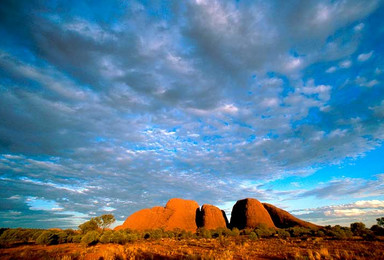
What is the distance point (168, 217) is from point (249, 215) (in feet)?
102

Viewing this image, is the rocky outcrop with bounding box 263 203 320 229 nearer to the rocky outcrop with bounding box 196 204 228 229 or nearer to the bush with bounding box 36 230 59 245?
the rocky outcrop with bounding box 196 204 228 229

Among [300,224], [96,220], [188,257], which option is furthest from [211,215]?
[188,257]

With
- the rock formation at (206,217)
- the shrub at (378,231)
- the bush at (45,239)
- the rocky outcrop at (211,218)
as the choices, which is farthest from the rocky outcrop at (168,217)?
the shrub at (378,231)

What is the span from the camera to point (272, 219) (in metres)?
68.3

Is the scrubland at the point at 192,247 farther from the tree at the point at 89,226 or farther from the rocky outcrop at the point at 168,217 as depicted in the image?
the rocky outcrop at the point at 168,217

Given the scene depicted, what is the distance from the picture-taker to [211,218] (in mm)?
72562

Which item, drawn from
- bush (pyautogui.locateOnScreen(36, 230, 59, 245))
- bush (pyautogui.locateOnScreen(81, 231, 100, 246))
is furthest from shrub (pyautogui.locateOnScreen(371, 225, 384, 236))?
bush (pyautogui.locateOnScreen(36, 230, 59, 245))

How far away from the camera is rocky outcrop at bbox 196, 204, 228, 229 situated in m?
70.0

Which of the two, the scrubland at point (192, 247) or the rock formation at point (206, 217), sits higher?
the rock formation at point (206, 217)

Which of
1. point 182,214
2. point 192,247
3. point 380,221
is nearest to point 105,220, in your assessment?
point 182,214

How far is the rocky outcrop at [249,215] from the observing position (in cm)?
6256

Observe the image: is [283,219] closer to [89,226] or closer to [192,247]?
[192,247]

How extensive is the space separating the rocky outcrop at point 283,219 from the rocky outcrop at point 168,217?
96.5ft

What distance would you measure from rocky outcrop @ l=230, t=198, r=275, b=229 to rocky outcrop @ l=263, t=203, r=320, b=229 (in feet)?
11.1
